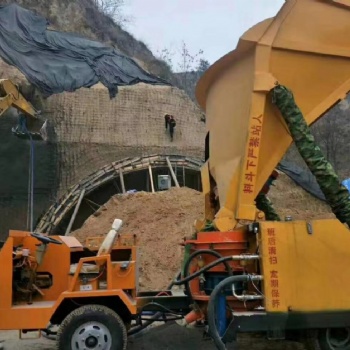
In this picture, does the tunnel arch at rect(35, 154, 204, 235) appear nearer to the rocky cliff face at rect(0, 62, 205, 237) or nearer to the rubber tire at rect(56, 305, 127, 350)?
the rocky cliff face at rect(0, 62, 205, 237)

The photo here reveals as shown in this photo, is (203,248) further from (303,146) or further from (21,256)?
(21,256)

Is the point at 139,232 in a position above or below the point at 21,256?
above

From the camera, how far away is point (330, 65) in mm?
6227

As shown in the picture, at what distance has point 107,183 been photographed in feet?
60.2

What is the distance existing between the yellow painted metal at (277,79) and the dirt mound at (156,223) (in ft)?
19.6

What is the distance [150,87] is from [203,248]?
1683 cm

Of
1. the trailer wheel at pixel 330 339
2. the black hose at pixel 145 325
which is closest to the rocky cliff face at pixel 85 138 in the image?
the black hose at pixel 145 325

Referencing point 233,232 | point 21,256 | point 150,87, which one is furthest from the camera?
point 150,87

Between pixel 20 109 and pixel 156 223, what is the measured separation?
4.59 m

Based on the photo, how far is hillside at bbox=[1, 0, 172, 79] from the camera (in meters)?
28.4

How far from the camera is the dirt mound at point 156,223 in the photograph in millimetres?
12438

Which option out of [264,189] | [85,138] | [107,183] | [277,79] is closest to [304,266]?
[264,189]

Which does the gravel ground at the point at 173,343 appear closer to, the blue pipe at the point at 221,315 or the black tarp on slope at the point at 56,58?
the blue pipe at the point at 221,315

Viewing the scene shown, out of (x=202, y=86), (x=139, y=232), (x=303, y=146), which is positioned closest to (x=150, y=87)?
(x=139, y=232)
